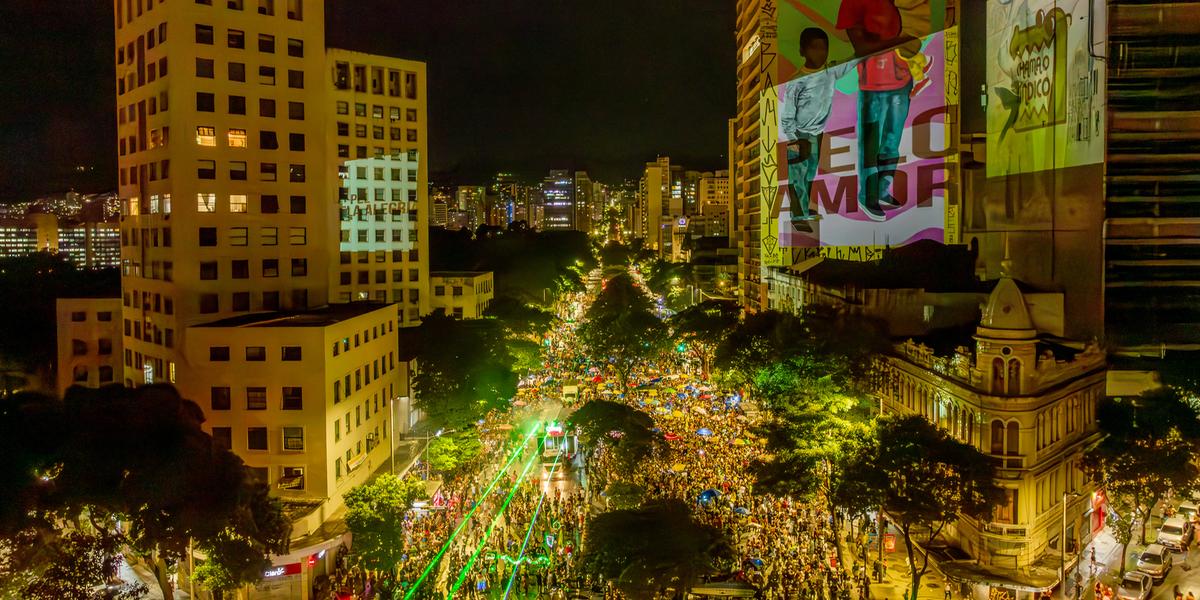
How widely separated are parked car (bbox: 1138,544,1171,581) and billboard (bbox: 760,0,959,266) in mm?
19125

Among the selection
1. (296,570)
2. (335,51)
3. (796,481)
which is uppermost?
(335,51)

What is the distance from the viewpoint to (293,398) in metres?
25.4

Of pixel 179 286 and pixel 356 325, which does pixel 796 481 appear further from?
pixel 179 286

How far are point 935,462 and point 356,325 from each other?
19.4 meters

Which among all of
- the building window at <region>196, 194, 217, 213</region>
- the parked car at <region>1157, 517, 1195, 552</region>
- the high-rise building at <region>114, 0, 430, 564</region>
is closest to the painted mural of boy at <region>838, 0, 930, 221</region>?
the parked car at <region>1157, 517, 1195, 552</region>

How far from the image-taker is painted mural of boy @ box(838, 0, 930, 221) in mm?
41156

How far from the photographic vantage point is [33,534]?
15602mm

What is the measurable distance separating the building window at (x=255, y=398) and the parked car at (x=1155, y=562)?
24.9m

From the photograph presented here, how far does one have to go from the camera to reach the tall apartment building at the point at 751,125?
57938 millimetres

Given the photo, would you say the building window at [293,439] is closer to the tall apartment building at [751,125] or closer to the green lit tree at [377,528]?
the green lit tree at [377,528]

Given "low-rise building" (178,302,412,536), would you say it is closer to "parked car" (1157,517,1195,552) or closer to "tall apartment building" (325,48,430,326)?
"tall apartment building" (325,48,430,326)

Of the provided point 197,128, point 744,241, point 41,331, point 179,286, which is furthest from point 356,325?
point 744,241

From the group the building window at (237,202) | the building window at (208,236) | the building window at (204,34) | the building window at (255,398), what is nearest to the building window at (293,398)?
the building window at (255,398)

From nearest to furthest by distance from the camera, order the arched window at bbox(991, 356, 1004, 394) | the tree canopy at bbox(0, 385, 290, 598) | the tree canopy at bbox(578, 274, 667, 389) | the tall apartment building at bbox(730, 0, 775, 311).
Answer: the tree canopy at bbox(0, 385, 290, 598) < the arched window at bbox(991, 356, 1004, 394) < the tree canopy at bbox(578, 274, 667, 389) < the tall apartment building at bbox(730, 0, 775, 311)
